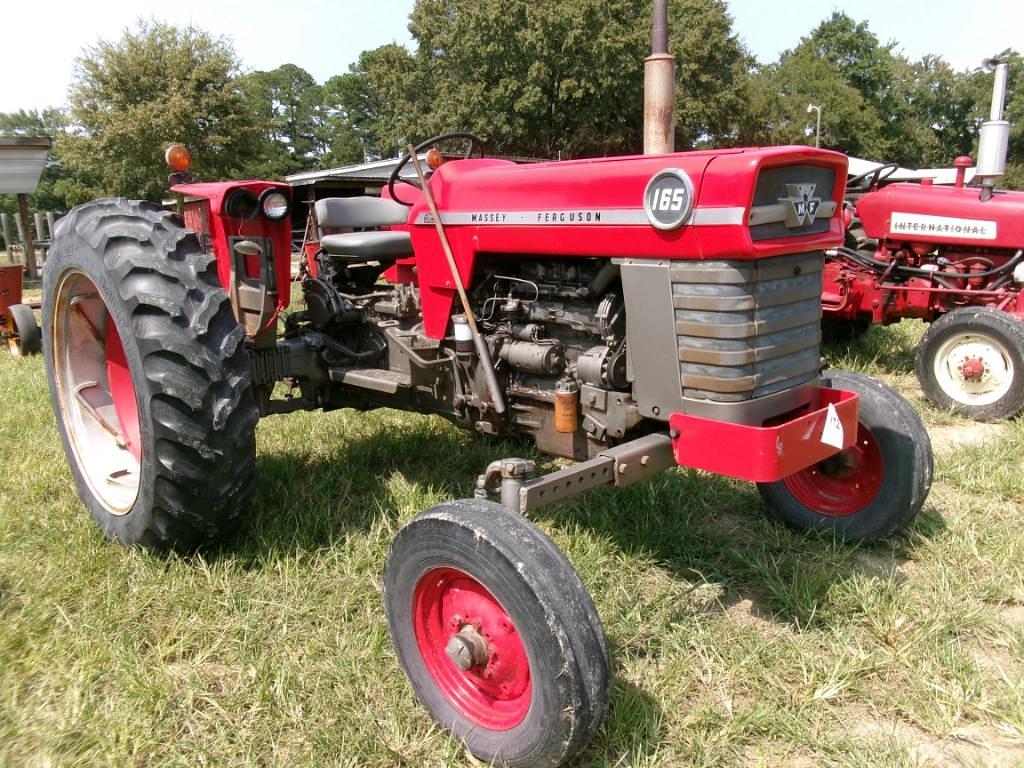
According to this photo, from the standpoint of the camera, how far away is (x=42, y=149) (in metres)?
13.3

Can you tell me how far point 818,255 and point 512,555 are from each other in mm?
1488

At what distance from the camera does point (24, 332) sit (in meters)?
7.20

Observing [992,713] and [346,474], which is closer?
[992,713]

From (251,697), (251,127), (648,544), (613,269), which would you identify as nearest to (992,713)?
(648,544)

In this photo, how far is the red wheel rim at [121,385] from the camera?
11.3 feet

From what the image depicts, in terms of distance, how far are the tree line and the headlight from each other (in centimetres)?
2038

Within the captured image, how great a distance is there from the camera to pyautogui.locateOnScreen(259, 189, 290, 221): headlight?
353 cm

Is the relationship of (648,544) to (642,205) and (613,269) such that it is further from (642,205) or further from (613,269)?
(642,205)

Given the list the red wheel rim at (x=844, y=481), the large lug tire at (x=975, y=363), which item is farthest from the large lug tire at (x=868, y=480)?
the large lug tire at (x=975, y=363)

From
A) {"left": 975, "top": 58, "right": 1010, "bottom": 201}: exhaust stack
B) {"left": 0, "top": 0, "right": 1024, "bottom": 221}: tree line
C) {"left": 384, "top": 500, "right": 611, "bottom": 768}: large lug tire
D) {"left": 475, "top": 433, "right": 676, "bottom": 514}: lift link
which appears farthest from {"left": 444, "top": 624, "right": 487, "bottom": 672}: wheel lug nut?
{"left": 0, "top": 0, "right": 1024, "bottom": 221}: tree line

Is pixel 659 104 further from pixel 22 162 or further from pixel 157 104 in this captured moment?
pixel 157 104

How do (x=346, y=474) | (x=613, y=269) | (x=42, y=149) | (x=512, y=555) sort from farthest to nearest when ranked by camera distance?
(x=42, y=149) → (x=346, y=474) → (x=613, y=269) → (x=512, y=555)

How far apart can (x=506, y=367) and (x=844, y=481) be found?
1.56 metres

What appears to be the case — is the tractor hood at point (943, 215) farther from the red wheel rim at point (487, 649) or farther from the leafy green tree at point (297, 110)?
the leafy green tree at point (297, 110)
